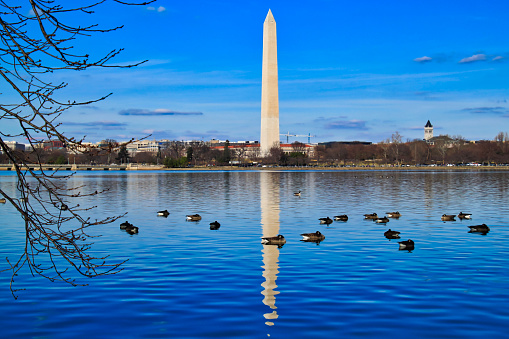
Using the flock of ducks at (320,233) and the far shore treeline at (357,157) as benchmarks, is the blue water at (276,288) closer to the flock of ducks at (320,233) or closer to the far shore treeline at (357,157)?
the flock of ducks at (320,233)

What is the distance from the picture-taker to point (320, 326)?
8.52 m

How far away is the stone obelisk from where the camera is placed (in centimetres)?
9669

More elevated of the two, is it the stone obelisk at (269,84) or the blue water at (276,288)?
the stone obelisk at (269,84)

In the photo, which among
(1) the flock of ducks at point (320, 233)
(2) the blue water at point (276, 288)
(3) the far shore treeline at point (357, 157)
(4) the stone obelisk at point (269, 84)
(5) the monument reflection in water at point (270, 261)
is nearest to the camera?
(2) the blue water at point (276, 288)

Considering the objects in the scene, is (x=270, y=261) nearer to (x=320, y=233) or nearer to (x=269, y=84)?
(x=320, y=233)

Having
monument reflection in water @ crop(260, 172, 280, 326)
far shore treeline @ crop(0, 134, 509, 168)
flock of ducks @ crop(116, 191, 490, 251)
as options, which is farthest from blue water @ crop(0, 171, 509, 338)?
far shore treeline @ crop(0, 134, 509, 168)

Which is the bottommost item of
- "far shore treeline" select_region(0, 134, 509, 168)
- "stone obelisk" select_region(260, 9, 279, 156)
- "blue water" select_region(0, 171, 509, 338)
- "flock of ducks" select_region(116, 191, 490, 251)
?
"blue water" select_region(0, 171, 509, 338)

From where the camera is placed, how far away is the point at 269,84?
100062 mm

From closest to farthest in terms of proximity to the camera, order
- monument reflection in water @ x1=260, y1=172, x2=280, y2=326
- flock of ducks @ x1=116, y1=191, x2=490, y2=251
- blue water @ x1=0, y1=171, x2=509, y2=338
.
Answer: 1. blue water @ x1=0, y1=171, x2=509, y2=338
2. monument reflection in water @ x1=260, y1=172, x2=280, y2=326
3. flock of ducks @ x1=116, y1=191, x2=490, y2=251

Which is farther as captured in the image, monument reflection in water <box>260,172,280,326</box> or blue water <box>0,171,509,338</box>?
monument reflection in water <box>260,172,280,326</box>

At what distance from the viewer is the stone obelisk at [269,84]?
317 feet

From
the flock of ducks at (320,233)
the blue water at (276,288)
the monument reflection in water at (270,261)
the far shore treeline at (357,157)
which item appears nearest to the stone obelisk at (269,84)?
the far shore treeline at (357,157)

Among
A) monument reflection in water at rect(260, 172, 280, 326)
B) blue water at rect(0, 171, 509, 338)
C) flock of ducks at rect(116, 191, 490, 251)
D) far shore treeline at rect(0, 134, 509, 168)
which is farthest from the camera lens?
far shore treeline at rect(0, 134, 509, 168)

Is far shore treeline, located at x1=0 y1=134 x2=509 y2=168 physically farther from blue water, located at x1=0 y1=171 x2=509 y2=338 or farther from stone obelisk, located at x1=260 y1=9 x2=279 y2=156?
blue water, located at x1=0 y1=171 x2=509 y2=338
